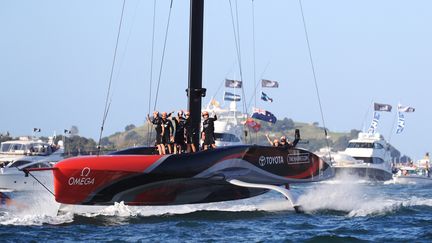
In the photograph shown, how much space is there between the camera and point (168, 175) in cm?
1512

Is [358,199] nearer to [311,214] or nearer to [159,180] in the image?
[311,214]

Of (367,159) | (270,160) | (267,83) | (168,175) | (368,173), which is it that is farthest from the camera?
(367,159)

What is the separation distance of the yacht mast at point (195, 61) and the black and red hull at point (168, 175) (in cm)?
128

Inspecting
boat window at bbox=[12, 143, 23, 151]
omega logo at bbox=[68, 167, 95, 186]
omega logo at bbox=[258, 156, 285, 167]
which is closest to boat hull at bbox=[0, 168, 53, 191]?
boat window at bbox=[12, 143, 23, 151]

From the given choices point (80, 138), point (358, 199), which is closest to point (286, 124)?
point (80, 138)

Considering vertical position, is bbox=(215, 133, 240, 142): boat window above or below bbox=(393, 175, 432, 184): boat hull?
above

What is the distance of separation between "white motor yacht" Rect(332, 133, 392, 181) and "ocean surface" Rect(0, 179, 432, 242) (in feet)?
91.2

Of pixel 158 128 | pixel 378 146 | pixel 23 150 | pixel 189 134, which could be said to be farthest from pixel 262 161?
pixel 378 146

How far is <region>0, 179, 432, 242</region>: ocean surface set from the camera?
42.0 feet

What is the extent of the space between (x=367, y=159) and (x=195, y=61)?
3345 cm

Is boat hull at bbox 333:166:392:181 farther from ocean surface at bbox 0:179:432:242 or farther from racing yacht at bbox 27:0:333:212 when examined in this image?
racing yacht at bbox 27:0:333:212

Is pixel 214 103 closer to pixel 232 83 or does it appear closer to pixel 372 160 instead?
pixel 232 83

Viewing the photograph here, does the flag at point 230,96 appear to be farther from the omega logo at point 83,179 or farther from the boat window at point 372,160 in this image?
the omega logo at point 83,179

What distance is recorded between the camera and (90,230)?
44.8 feet
